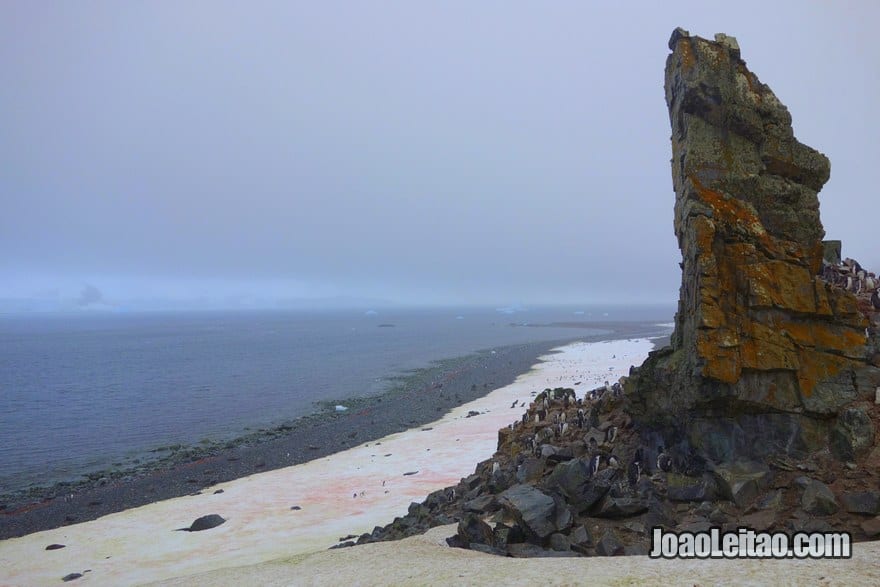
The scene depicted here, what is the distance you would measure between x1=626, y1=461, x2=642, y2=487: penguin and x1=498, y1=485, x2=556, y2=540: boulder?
2764 mm

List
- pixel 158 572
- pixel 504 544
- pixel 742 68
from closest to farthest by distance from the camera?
pixel 504 544, pixel 742 68, pixel 158 572

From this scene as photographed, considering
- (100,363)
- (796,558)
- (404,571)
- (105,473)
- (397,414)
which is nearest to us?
(796,558)

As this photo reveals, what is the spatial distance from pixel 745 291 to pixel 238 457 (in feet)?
131

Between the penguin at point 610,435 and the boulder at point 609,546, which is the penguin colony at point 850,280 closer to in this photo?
→ the penguin at point 610,435

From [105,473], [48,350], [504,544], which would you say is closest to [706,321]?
[504,544]

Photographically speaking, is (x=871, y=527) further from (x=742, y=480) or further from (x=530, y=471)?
(x=530, y=471)

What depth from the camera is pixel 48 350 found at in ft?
499

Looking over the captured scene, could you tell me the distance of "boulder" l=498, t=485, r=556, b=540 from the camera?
14.1 metres

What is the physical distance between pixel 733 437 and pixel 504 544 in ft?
23.4

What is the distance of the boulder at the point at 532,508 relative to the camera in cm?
1409

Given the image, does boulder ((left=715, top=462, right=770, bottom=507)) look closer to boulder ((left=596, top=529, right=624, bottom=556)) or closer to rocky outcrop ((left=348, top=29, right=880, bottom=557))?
rocky outcrop ((left=348, top=29, right=880, bottom=557))

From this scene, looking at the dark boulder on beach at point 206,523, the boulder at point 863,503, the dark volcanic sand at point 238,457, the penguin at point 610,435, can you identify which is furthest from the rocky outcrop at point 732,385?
the dark volcanic sand at point 238,457

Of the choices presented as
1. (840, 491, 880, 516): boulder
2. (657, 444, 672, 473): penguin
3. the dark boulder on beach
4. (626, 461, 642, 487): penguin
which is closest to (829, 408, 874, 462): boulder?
(840, 491, 880, 516): boulder

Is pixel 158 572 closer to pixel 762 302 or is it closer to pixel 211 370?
pixel 762 302
